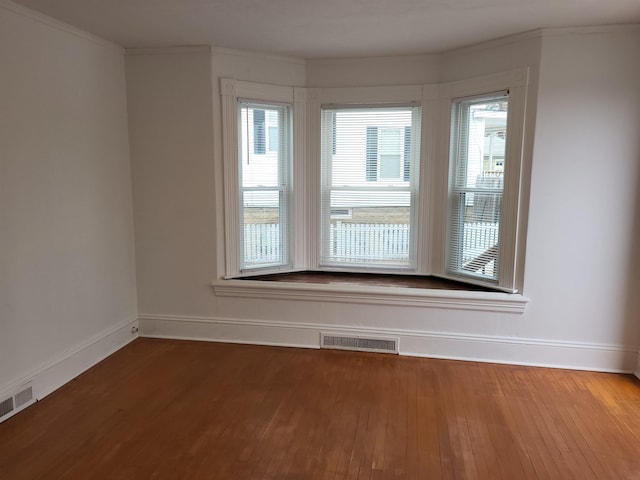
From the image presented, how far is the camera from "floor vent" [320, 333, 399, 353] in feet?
12.8

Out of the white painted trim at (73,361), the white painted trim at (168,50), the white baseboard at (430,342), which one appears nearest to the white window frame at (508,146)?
the white baseboard at (430,342)

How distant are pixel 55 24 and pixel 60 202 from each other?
3.87 ft

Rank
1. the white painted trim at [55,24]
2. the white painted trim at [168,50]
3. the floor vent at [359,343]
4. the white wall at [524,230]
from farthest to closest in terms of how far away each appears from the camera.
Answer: the floor vent at [359,343]
the white painted trim at [168,50]
the white wall at [524,230]
the white painted trim at [55,24]

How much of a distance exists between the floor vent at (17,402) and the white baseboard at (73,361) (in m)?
0.03

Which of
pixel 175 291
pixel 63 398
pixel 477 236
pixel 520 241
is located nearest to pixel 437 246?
pixel 477 236

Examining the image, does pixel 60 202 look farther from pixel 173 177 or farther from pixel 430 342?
pixel 430 342

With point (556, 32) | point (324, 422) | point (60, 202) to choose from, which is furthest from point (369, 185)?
point (60, 202)

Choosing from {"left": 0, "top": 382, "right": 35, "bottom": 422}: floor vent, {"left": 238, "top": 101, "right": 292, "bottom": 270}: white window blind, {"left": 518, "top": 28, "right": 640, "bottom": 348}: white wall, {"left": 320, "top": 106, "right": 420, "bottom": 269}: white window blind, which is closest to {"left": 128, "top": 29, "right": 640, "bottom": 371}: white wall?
{"left": 518, "top": 28, "right": 640, "bottom": 348}: white wall

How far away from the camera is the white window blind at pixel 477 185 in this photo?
3721 mm

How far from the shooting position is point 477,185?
387 cm

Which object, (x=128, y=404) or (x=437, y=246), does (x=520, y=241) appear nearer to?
(x=437, y=246)

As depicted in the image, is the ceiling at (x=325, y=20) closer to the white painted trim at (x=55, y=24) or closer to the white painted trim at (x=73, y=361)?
the white painted trim at (x=55, y=24)

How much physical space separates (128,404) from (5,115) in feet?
6.30

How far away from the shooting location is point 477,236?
3895 mm
